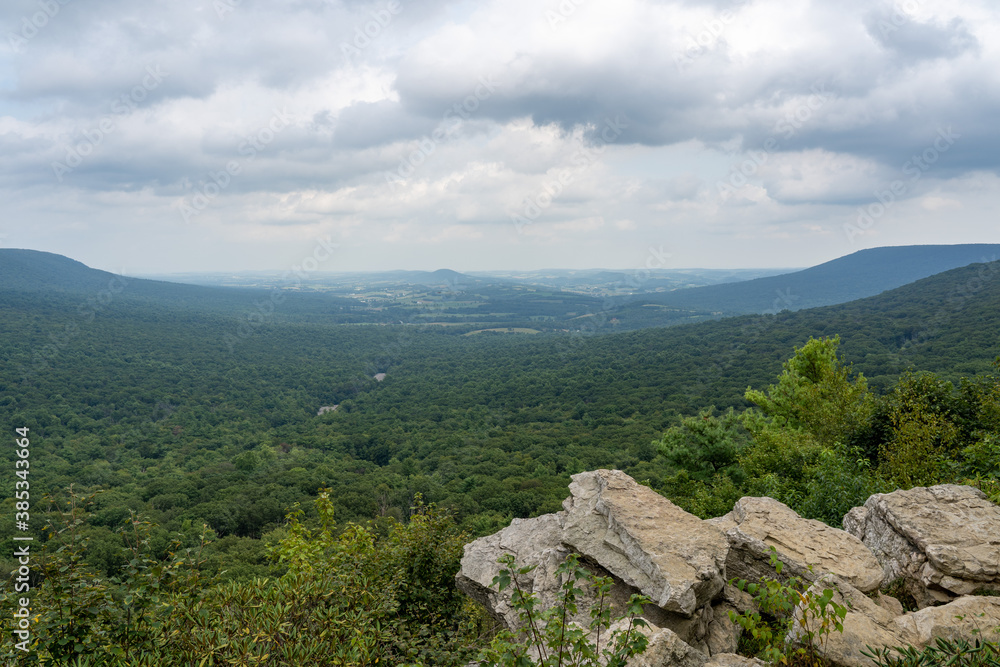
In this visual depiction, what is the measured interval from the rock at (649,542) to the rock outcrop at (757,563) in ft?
0.07

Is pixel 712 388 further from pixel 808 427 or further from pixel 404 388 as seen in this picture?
pixel 404 388

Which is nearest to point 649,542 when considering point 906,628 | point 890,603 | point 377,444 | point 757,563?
point 757,563

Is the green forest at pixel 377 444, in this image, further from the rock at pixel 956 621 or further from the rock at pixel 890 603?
the rock at pixel 956 621

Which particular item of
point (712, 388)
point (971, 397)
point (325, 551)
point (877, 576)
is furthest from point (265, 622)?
point (712, 388)

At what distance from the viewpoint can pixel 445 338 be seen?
19962 cm

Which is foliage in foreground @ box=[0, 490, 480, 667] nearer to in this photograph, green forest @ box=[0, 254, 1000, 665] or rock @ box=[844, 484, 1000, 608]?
green forest @ box=[0, 254, 1000, 665]

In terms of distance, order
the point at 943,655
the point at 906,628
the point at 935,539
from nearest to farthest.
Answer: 1. the point at 943,655
2. the point at 906,628
3. the point at 935,539

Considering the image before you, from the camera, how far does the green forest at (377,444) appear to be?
6039mm

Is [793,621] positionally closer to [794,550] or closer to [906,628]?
[906,628]

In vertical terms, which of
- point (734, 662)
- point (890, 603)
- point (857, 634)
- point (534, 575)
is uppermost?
point (857, 634)

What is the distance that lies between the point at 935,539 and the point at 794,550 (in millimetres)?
1942

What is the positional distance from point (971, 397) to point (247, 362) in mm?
142032

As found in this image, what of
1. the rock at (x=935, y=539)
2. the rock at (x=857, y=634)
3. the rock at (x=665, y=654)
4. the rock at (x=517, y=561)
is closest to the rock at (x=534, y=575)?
the rock at (x=517, y=561)

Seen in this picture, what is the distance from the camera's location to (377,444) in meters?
76.8
